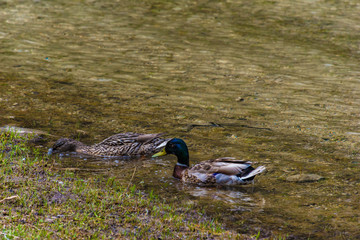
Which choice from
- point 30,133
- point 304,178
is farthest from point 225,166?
point 30,133

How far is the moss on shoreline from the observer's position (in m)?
6.27

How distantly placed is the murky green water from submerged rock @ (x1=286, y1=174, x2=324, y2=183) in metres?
0.14

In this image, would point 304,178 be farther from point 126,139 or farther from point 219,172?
point 126,139

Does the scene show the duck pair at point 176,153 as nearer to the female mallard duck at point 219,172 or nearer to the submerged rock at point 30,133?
the female mallard duck at point 219,172

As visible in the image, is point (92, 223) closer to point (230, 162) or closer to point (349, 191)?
point (230, 162)

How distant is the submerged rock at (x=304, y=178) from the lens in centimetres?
863

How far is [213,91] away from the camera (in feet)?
46.0

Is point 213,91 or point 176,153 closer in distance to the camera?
point 176,153

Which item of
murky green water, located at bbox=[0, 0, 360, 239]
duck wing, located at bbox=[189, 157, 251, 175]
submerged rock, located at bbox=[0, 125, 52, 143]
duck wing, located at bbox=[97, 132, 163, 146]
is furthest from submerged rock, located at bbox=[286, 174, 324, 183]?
submerged rock, located at bbox=[0, 125, 52, 143]

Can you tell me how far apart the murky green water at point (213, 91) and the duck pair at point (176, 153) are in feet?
0.71

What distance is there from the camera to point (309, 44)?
782 inches

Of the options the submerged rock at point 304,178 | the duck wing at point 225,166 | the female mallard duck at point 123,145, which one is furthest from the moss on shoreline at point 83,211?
the submerged rock at point 304,178

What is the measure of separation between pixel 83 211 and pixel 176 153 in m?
2.58

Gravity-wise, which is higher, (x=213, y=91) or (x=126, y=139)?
(x=126, y=139)
